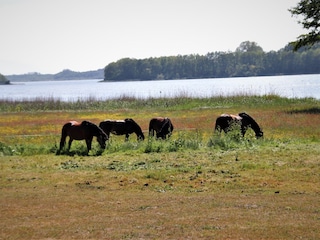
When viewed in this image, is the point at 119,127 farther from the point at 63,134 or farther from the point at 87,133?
the point at 63,134

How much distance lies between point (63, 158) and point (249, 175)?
7754mm

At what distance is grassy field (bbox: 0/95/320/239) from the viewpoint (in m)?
9.67

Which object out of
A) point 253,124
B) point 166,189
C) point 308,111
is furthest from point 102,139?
point 308,111

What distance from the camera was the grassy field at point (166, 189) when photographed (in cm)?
967

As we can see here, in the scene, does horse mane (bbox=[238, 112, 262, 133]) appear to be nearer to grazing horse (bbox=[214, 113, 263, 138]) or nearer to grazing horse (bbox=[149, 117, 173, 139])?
grazing horse (bbox=[214, 113, 263, 138])

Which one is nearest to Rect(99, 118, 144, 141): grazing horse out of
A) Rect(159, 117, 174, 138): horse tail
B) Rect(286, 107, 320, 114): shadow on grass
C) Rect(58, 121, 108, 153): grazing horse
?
Rect(159, 117, 174, 138): horse tail

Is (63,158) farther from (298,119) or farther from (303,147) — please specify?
(298,119)

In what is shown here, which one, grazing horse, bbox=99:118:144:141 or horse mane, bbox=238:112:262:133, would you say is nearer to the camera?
horse mane, bbox=238:112:262:133

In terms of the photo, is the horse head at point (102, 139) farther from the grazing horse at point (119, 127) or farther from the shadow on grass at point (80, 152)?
the grazing horse at point (119, 127)

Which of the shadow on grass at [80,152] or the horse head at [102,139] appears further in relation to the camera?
the horse head at [102,139]

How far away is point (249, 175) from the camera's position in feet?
51.0

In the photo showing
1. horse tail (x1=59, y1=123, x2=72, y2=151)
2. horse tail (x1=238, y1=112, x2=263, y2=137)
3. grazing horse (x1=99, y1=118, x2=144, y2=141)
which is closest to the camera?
horse tail (x1=59, y1=123, x2=72, y2=151)

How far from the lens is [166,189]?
14156 millimetres

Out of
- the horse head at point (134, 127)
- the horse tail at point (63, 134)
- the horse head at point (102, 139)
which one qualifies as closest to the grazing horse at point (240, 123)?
the horse head at point (134, 127)
